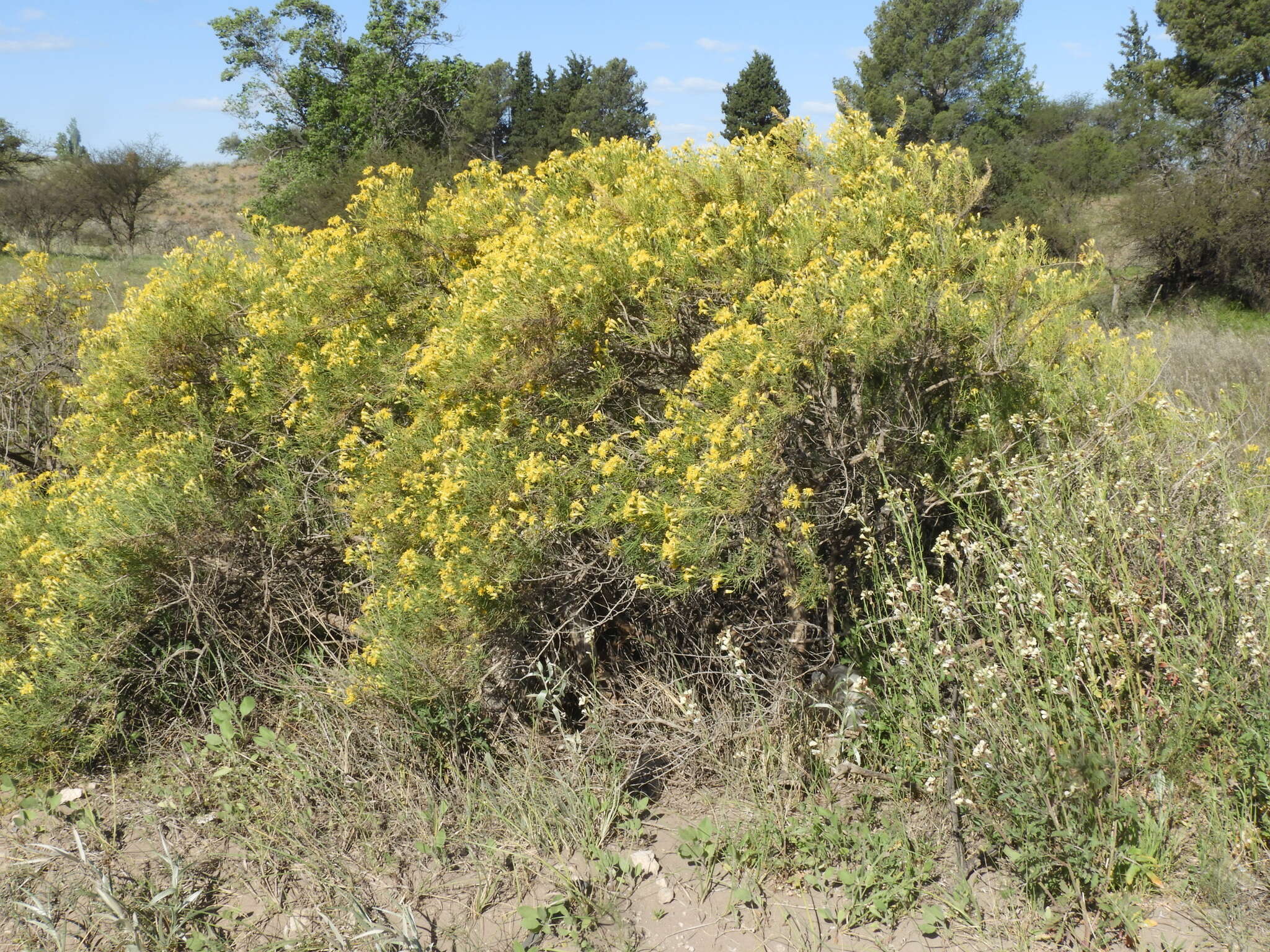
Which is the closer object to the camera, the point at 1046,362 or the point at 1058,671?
the point at 1058,671

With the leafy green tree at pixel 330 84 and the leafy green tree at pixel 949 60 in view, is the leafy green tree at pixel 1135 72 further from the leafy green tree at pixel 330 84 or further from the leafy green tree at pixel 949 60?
the leafy green tree at pixel 330 84

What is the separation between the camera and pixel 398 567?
132 inches

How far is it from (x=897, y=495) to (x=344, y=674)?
7.39ft

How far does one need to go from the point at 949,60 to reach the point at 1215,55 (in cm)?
1079

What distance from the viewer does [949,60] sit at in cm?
3338

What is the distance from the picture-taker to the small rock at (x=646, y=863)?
102 inches

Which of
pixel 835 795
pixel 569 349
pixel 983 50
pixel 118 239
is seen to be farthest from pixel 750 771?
pixel 983 50

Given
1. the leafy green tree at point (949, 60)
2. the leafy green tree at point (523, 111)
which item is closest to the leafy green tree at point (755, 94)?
the leafy green tree at point (949, 60)

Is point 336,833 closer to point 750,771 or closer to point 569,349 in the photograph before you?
point 750,771

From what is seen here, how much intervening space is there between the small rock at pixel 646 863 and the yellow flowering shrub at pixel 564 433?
76 centimetres

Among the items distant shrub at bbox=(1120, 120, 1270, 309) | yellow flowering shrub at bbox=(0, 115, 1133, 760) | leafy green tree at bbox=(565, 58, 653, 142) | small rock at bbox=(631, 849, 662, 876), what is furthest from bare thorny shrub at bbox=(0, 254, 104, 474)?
leafy green tree at bbox=(565, 58, 653, 142)

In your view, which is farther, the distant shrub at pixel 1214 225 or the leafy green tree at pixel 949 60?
the leafy green tree at pixel 949 60

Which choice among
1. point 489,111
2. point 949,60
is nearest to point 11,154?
point 489,111

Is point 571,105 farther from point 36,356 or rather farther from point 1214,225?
point 36,356
